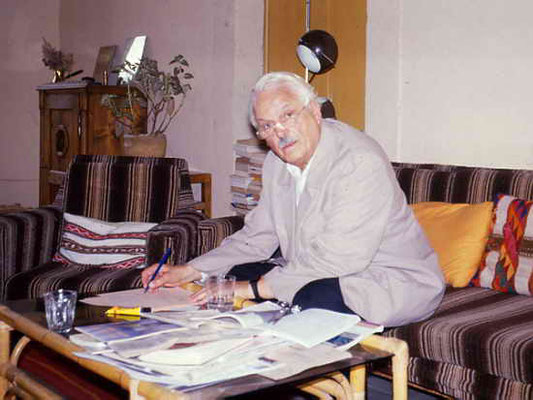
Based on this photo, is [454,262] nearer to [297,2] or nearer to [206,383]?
[206,383]

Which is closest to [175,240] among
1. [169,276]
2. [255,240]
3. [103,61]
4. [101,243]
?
[101,243]

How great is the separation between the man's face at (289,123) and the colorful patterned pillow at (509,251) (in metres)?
0.89

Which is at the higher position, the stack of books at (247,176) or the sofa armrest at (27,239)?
the stack of books at (247,176)

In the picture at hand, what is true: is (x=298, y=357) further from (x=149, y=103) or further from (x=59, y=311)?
(x=149, y=103)

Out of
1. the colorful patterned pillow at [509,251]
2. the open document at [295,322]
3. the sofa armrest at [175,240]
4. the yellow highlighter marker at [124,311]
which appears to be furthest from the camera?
the sofa armrest at [175,240]

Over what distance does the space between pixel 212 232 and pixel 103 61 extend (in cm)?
294

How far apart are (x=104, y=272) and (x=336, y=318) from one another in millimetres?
1481

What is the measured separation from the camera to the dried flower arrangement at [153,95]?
4484 millimetres

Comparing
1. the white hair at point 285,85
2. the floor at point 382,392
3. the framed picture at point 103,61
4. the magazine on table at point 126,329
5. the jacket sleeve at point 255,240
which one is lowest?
the floor at point 382,392

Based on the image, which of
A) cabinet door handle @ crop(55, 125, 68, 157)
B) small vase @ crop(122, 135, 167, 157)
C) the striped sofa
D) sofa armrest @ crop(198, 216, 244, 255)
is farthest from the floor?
cabinet door handle @ crop(55, 125, 68, 157)

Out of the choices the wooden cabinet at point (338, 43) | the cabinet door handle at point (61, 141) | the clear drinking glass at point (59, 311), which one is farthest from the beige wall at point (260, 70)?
the clear drinking glass at point (59, 311)

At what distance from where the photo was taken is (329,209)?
7.06 feet

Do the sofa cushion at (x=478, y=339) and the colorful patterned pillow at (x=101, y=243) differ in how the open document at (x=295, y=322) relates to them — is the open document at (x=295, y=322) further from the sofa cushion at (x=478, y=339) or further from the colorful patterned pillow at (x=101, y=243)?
the colorful patterned pillow at (x=101, y=243)

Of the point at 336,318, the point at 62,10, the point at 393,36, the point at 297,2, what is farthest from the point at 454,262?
the point at 62,10
